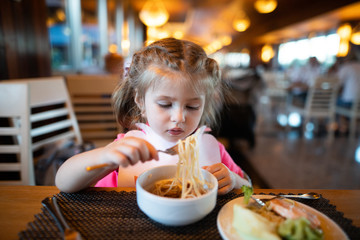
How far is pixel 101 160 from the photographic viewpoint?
0.67 metres

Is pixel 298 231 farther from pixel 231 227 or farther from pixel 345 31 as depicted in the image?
pixel 345 31

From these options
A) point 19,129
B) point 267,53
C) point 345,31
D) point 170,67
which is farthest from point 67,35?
point 267,53

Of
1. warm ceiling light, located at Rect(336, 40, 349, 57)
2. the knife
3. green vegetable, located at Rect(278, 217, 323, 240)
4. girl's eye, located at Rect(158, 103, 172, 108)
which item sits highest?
warm ceiling light, located at Rect(336, 40, 349, 57)

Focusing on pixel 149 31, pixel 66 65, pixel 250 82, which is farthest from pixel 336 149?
pixel 149 31

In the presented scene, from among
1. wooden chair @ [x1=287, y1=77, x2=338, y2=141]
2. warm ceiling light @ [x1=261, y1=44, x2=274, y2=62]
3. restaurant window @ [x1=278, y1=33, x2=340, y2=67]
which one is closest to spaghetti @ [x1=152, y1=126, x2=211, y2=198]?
wooden chair @ [x1=287, y1=77, x2=338, y2=141]

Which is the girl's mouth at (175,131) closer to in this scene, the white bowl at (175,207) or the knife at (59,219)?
the white bowl at (175,207)

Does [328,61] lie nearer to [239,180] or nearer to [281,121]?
[281,121]

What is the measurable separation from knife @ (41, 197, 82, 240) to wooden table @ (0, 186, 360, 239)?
0.10 ft

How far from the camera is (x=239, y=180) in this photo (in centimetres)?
90

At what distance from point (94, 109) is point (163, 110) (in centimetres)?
179

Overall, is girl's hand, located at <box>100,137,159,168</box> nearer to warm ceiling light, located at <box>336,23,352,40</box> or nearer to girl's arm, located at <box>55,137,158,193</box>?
girl's arm, located at <box>55,137,158,193</box>

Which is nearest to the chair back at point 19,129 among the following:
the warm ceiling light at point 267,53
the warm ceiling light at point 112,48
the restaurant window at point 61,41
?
the restaurant window at point 61,41

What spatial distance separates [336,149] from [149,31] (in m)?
10.2

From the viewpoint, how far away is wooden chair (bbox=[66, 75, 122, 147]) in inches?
94.9
